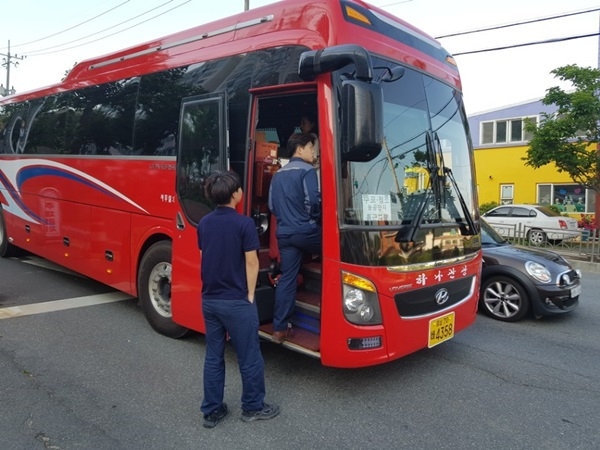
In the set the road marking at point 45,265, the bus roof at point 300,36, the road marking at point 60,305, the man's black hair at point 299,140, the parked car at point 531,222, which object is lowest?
the road marking at point 60,305

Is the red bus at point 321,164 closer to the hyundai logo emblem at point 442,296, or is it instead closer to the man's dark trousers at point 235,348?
the hyundai logo emblem at point 442,296

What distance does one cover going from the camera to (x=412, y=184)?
3926mm

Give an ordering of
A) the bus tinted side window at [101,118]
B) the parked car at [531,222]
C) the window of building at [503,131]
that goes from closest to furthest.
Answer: the bus tinted side window at [101,118] → the parked car at [531,222] → the window of building at [503,131]

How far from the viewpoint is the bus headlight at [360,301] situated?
356 cm

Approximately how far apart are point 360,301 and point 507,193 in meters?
22.1

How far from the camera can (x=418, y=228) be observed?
381 centimetres

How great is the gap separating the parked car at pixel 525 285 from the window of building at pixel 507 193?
59.2 feet

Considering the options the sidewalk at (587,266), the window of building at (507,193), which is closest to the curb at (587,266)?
the sidewalk at (587,266)

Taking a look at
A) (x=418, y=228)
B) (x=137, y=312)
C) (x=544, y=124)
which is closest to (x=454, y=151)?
(x=418, y=228)

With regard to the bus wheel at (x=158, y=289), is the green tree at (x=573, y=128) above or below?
above

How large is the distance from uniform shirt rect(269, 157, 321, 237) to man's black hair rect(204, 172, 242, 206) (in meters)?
0.67

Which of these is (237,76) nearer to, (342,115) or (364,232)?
(342,115)

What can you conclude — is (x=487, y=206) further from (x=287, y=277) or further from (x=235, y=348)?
(x=235, y=348)

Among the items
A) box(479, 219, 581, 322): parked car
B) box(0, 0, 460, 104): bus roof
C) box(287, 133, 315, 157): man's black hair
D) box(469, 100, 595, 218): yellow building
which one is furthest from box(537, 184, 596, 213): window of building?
box(287, 133, 315, 157): man's black hair
